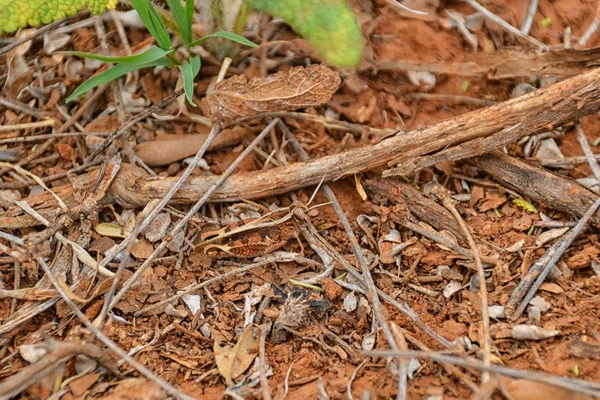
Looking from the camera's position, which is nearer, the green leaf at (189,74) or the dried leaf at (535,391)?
the dried leaf at (535,391)

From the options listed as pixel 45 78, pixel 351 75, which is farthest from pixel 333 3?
pixel 45 78

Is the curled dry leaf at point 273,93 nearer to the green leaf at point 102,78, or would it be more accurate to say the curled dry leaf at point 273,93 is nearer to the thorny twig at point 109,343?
the green leaf at point 102,78

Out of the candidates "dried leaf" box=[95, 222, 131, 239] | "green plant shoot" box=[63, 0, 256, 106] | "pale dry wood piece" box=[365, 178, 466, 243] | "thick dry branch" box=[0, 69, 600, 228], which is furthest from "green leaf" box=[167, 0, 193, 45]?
"pale dry wood piece" box=[365, 178, 466, 243]

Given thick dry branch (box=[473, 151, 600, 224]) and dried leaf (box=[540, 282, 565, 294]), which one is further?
thick dry branch (box=[473, 151, 600, 224])

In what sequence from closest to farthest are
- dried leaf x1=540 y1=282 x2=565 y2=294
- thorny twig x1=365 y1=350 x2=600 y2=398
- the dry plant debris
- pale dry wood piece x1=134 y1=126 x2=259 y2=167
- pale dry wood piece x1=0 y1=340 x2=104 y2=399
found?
thorny twig x1=365 y1=350 x2=600 y2=398
pale dry wood piece x1=0 y1=340 x2=104 y2=399
the dry plant debris
dried leaf x1=540 y1=282 x2=565 y2=294
pale dry wood piece x1=134 y1=126 x2=259 y2=167

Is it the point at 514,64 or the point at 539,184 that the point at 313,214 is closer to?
the point at 539,184

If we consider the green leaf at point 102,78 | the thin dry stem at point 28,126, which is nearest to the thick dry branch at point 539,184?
the green leaf at point 102,78

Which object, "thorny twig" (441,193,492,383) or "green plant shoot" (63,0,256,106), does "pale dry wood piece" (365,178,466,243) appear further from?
"green plant shoot" (63,0,256,106)

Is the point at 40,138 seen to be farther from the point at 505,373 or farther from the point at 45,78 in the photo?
the point at 505,373
